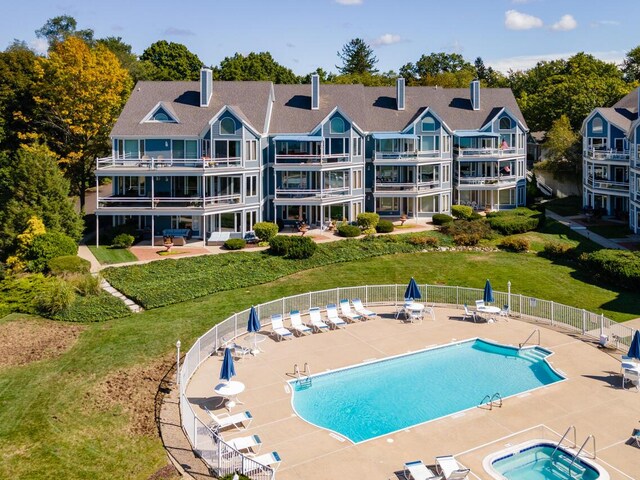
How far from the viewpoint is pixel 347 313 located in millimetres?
30578

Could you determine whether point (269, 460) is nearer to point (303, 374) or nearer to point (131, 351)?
point (303, 374)

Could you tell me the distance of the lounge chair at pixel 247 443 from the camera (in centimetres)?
1806

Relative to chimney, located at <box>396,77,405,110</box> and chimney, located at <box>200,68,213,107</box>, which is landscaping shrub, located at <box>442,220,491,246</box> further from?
chimney, located at <box>200,68,213,107</box>

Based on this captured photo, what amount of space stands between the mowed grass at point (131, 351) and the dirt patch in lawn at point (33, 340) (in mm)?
599

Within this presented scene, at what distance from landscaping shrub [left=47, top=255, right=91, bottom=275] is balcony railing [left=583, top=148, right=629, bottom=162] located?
42382mm

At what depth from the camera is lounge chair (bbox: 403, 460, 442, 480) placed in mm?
16562

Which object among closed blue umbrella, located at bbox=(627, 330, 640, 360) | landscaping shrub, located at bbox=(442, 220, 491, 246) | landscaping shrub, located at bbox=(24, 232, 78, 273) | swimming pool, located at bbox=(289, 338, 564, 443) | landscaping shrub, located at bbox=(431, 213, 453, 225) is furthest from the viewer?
landscaping shrub, located at bbox=(431, 213, 453, 225)

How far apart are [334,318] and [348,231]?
16.3 meters

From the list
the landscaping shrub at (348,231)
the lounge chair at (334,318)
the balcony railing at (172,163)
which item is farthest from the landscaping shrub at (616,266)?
the balcony railing at (172,163)

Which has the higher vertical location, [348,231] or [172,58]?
[172,58]

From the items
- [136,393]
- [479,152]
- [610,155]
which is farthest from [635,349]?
[479,152]

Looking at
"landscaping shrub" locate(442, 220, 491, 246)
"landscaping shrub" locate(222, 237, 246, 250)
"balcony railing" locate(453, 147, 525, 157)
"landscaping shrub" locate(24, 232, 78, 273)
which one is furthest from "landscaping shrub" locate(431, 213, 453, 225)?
"landscaping shrub" locate(24, 232, 78, 273)

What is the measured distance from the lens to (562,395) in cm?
2214

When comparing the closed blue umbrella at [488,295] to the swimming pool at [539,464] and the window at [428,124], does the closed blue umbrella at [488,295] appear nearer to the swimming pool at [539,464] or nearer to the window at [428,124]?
the swimming pool at [539,464]
